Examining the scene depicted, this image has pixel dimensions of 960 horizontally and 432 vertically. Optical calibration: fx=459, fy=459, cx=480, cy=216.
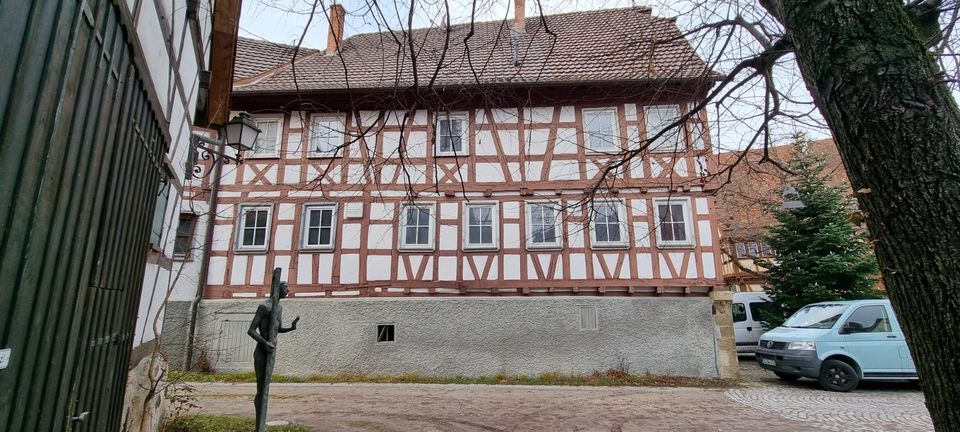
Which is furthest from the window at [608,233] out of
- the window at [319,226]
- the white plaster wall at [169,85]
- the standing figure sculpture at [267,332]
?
the white plaster wall at [169,85]

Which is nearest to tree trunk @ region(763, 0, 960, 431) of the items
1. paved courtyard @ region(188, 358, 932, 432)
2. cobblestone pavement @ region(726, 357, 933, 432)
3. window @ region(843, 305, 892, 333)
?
paved courtyard @ region(188, 358, 932, 432)

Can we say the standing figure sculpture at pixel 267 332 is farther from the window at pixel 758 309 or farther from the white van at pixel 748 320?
the window at pixel 758 309

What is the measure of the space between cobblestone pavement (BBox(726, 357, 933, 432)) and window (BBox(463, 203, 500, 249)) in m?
5.16

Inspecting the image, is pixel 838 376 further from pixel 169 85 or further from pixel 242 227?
pixel 242 227

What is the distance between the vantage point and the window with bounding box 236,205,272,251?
9945 mm

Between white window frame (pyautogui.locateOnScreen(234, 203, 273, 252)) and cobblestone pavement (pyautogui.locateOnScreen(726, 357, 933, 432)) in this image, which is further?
white window frame (pyautogui.locateOnScreen(234, 203, 273, 252))

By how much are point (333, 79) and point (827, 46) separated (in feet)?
34.7

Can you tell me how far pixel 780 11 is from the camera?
7.51 ft

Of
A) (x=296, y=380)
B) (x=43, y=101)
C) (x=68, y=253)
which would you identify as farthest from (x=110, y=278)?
(x=296, y=380)

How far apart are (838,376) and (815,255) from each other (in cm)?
590

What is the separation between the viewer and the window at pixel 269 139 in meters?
10.3

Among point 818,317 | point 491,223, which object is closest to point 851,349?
point 818,317

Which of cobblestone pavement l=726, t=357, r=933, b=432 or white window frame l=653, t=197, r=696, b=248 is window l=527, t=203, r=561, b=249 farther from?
cobblestone pavement l=726, t=357, r=933, b=432

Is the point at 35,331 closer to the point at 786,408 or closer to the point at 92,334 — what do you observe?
the point at 92,334
